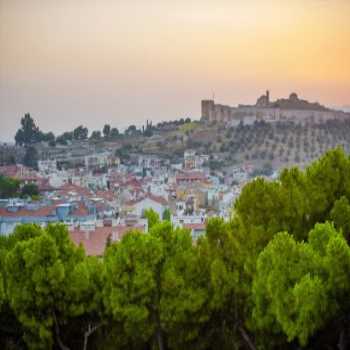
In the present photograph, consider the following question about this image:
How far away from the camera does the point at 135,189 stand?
22062 mm

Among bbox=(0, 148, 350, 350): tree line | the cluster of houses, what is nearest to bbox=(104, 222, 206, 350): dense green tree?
bbox=(0, 148, 350, 350): tree line

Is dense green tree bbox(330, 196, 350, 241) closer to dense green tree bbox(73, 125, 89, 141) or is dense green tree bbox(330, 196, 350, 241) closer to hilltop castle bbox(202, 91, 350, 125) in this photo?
dense green tree bbox(73, 125, 89, 141)

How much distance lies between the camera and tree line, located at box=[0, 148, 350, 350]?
4.24 m

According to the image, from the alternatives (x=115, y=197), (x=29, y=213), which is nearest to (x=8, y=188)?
(x=115, y=197)

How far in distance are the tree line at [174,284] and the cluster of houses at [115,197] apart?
8.61 feet

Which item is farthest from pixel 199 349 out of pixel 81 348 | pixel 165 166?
pixel 165 166

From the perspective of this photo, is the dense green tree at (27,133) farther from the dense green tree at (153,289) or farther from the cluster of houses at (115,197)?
the dense green tree at (153,289)

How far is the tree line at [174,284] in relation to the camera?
4238 mm

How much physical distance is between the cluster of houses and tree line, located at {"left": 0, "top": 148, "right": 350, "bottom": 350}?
262cm

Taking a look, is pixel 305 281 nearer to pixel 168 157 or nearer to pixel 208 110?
pixel 168 157

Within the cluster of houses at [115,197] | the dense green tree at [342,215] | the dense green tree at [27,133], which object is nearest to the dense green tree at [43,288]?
the dense green tree at [342,215]

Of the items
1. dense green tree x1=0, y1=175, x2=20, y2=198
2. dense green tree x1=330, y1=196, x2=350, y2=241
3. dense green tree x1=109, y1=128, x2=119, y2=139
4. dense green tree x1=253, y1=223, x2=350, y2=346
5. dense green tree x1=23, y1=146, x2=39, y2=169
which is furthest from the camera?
dense green tree x1=109, y1=128, x2=119, y2=139

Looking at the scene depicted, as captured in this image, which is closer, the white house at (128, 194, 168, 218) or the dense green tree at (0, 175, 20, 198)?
the white house at (128, 194, 168, 218)

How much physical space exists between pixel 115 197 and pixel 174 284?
53.9 ft
